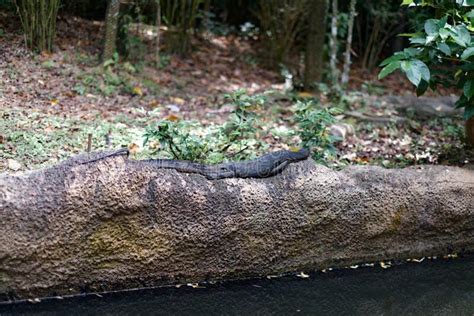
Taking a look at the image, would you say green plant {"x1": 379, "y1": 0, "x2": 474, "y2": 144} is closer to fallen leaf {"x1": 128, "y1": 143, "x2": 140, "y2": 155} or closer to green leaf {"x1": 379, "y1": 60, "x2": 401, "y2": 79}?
green leaf {"x1": 379, "y1": 60, "x2": 401, "y2": 79}

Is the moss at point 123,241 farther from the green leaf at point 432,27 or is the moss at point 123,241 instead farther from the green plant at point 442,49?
the green leaf at point 432,27

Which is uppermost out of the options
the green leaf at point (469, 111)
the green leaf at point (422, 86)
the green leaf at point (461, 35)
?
the green leaf at point (461, 35)

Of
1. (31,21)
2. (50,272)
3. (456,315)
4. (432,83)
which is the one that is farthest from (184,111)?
(456,315)

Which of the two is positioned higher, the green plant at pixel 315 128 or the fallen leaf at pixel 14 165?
the green plant at pixel 315 128

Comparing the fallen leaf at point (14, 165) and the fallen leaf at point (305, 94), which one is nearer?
the fallen leaf at point (14, 165)

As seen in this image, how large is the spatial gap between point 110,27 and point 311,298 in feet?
11.6

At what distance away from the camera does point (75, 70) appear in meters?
5.61

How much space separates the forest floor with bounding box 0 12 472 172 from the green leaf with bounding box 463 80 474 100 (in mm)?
872

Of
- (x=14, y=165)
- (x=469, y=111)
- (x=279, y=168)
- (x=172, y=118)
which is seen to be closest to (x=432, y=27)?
(x=469, y=111)

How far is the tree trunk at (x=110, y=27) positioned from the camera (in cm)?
585

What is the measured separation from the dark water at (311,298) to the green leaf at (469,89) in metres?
1.05

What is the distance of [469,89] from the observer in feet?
12.6

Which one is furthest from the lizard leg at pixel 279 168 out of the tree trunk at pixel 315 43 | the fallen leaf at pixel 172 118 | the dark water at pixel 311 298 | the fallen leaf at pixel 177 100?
the tree trunk at pixel 315 43

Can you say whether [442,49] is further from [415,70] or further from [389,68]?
[389,68]
